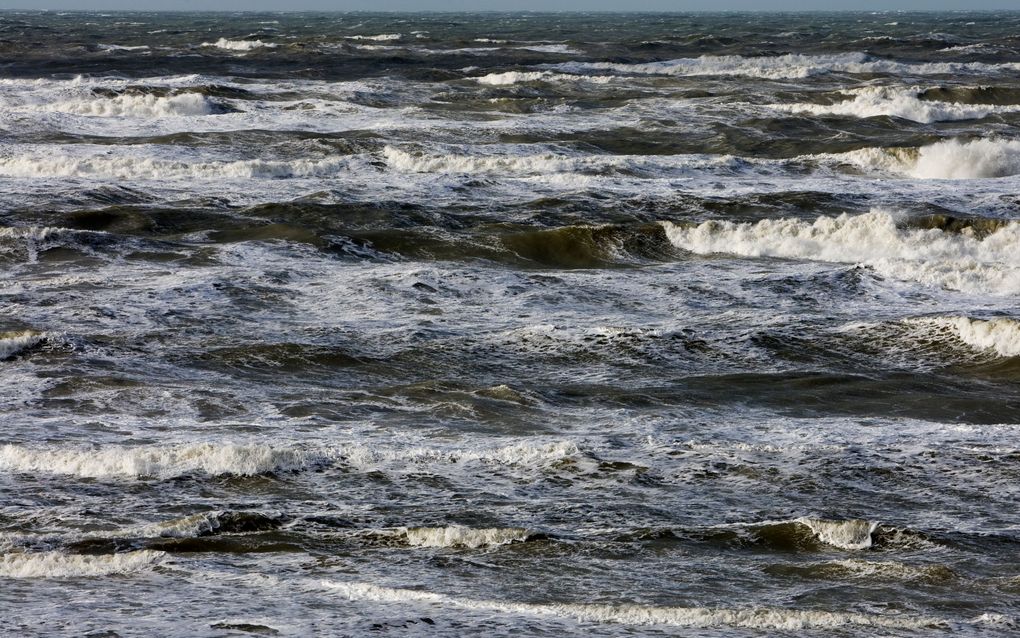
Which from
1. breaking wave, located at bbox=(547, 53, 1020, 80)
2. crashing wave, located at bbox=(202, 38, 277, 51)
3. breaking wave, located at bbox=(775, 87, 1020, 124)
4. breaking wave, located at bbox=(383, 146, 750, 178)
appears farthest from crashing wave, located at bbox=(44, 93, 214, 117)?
crashing wave, located at bbox=(202, 38, 277, 51)

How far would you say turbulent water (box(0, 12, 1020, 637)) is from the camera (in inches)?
333

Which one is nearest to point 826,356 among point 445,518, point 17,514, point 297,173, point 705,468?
point 705,468

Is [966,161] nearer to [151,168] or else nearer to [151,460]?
[151,168]

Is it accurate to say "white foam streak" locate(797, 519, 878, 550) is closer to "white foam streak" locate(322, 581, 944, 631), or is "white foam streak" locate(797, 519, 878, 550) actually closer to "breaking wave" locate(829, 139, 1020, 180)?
"white foam streak" locate(322, 581, 944, 631)

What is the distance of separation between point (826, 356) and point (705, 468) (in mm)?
4471

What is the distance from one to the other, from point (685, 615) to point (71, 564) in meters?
3.94

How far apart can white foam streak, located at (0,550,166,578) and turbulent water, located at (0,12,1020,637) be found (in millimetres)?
32

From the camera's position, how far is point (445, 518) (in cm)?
970

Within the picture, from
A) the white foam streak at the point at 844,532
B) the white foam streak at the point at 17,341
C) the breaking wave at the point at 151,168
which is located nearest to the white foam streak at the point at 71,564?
the white foam streak at the point at 844,532

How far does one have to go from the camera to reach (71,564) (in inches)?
341

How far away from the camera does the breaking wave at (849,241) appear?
66.8 feet

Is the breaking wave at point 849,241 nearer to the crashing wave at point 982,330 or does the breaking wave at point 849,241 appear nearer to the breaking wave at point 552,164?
the crashing wave at point 982,330

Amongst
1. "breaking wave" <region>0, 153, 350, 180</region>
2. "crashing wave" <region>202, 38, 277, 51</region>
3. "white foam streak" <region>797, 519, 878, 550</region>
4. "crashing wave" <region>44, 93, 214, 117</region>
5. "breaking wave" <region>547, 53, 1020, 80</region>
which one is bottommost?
"white foam streak" <region>797, 519, 878, 550</region>

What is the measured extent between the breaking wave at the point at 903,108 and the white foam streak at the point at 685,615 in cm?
3096
